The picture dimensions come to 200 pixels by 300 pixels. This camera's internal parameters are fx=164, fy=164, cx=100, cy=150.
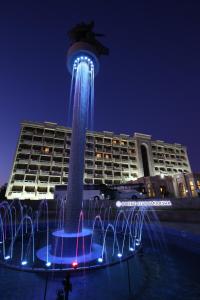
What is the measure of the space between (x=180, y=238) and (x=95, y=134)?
54880 mm

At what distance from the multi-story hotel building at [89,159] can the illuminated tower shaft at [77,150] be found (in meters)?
40.8

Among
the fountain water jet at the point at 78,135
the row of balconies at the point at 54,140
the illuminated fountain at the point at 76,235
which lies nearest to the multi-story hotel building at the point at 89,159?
the row of balconies at the point at 54,140

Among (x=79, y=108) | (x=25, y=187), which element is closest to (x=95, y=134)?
(x=25, y=187)

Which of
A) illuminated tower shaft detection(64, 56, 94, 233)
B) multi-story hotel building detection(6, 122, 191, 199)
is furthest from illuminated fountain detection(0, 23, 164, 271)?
multi-story hotel building detection(6, 122, 191, 199)

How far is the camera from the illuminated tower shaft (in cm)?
1056

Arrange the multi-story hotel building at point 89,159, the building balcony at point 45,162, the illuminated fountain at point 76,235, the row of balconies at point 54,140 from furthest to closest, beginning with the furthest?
the row of balconies at point 54,140 → the building balcony at point 45,162 → the multi-story hotel building at point 89,159 → the illuminated fountain at point 76,235

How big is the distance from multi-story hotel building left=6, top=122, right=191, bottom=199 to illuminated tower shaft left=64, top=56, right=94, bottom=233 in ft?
134

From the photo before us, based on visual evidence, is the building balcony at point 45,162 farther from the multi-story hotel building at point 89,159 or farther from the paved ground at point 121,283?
the paved ground at point 121,283

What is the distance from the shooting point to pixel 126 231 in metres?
16.1

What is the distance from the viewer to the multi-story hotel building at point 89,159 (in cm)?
4897

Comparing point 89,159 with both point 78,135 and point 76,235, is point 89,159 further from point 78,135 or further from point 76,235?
point 76,235

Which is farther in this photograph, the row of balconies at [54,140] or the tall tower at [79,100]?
the row of balconies at [54,140]

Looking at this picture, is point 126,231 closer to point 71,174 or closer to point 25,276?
point 71,174

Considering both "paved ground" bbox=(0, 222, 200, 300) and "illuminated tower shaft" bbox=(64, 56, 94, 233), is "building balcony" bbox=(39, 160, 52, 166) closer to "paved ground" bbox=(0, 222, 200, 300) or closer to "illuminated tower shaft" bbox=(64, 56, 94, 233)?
"illuminated tower shaft" bbox=(64, 56, 94, 233)
